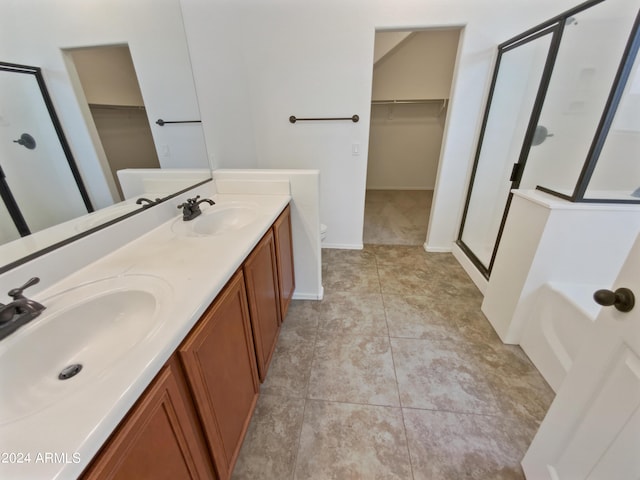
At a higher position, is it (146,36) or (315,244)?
(146,36)

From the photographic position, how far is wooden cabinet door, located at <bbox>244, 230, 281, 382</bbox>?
3.86 ft

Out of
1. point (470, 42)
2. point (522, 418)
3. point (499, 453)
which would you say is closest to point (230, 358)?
point (499, 453)

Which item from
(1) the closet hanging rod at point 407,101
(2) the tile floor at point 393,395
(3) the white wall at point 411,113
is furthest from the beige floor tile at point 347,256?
(1) the closet hanging rod at point 407,101

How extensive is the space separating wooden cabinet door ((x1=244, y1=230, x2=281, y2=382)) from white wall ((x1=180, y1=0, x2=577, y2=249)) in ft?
3.71

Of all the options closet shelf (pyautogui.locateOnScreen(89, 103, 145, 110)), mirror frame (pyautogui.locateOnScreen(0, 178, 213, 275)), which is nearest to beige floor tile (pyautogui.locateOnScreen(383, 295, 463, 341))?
mirror frame (pyautogui.locateOnScreen(0, 178, 213, 275))

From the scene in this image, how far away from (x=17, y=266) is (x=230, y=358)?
68 centimetres

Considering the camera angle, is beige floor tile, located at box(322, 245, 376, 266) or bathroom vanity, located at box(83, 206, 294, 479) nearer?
bathroom vanity, located at box(83, 206, 294, 479)

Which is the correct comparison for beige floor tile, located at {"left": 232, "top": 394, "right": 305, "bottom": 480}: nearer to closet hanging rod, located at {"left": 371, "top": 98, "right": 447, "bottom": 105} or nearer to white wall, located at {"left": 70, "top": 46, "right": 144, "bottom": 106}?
white wall, located at {"left": 70, "top": 46, "right": 144, "bottom": 106}

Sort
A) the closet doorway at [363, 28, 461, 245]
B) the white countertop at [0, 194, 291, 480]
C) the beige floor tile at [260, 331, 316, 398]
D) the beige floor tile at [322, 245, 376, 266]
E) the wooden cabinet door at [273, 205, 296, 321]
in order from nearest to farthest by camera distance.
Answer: the white countertop at [0, 194, 291, 480] < the beige floor tile at [260, 331, 316, 398] < the wooden cabinet door at [273, 205, 296, 321] < the beige floor tile at [322, 245, 376, 266] < the closet doorway at [363, 28, 461, 245]

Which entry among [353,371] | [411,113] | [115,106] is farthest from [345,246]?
[411,113]

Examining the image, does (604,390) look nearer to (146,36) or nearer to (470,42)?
(146,36)

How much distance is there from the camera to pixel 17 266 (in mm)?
761

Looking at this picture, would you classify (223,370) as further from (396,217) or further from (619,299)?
(396,217)

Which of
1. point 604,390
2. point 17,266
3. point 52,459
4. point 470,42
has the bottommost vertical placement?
point 604,390
